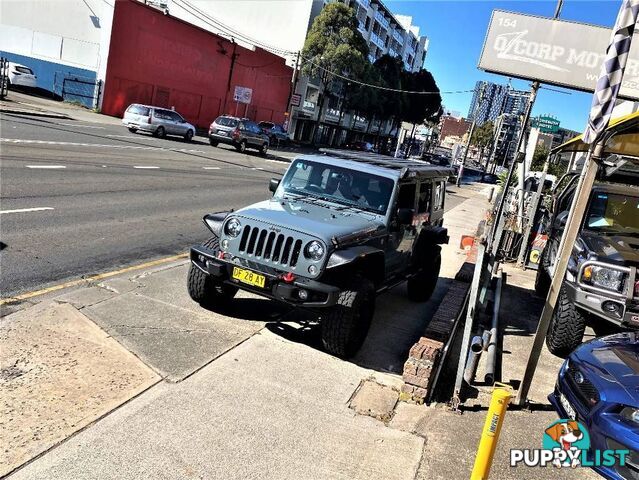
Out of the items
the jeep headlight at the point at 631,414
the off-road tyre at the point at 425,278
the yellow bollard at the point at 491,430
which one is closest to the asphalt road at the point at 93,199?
the off-road tyre at the point at 425,278

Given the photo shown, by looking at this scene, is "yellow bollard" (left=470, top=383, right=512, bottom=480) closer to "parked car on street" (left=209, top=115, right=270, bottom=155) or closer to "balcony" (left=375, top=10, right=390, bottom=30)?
"parked car on street" (left=209, top=115, right=270, bottom=155)

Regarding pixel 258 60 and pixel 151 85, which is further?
pixel 258 60

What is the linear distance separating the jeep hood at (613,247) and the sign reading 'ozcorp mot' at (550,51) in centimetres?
452

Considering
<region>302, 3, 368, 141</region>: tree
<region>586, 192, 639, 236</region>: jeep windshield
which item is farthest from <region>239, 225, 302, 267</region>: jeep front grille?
<region>302, 3, 368, 141</region>: tree

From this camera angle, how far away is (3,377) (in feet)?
14.0

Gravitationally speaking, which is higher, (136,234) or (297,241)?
(297,241)

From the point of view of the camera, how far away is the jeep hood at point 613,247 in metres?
6.41

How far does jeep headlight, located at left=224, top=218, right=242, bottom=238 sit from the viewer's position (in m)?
5.74

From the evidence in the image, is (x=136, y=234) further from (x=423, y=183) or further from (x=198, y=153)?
(x=198, y=153)

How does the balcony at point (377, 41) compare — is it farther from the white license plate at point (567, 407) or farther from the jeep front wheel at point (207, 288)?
the white license plate at point (567, 407)

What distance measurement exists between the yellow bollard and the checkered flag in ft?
8.02

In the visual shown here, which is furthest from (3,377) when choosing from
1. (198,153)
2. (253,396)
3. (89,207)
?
(198,153)

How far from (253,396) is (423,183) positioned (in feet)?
13.8

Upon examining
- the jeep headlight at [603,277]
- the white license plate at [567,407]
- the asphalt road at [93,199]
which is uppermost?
the jeep headlight at [603,277]
